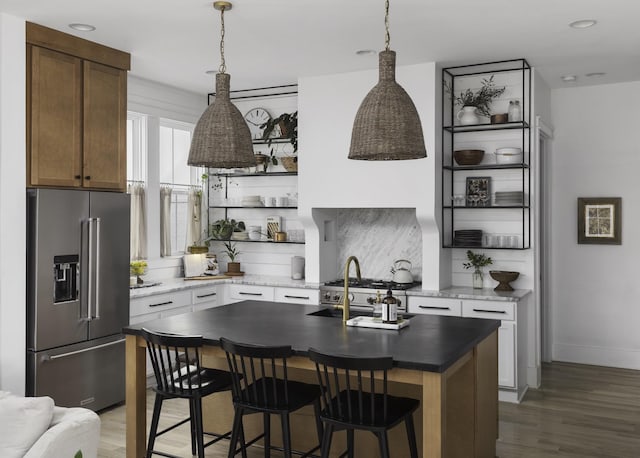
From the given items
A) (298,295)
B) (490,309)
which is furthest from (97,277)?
(490,309)

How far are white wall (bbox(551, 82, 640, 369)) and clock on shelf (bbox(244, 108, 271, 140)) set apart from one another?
3040 mm

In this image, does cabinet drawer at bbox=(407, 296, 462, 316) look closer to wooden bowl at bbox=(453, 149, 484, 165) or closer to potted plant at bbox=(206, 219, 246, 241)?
wooden bowl at bbox=(453, 149, 484, 165)

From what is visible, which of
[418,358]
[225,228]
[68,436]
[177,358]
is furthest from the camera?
[225,228]

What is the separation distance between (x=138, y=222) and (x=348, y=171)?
2.12m

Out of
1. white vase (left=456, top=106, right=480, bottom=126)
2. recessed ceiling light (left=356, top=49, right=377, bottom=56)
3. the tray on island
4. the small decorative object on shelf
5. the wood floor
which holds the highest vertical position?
recessed ceiling light (left=356, top=49, right=377, bottom=56)

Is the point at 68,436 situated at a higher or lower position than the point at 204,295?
lower

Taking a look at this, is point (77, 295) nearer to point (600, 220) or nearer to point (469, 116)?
point (469, 116)

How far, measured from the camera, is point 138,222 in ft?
19.9

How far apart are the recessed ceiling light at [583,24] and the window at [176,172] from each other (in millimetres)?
3990

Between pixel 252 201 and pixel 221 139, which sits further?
pixel 252 201

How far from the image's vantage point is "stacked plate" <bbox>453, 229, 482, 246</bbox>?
5609 millimetres

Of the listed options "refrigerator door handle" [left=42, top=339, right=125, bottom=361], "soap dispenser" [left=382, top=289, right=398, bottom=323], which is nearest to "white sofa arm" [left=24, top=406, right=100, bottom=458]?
"soap dispenser" [left=382, top=289, right=398, bottom=323]

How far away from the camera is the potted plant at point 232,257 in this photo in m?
6.73

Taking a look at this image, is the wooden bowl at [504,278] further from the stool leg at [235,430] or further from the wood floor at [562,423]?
the stool leg at [235,430]
